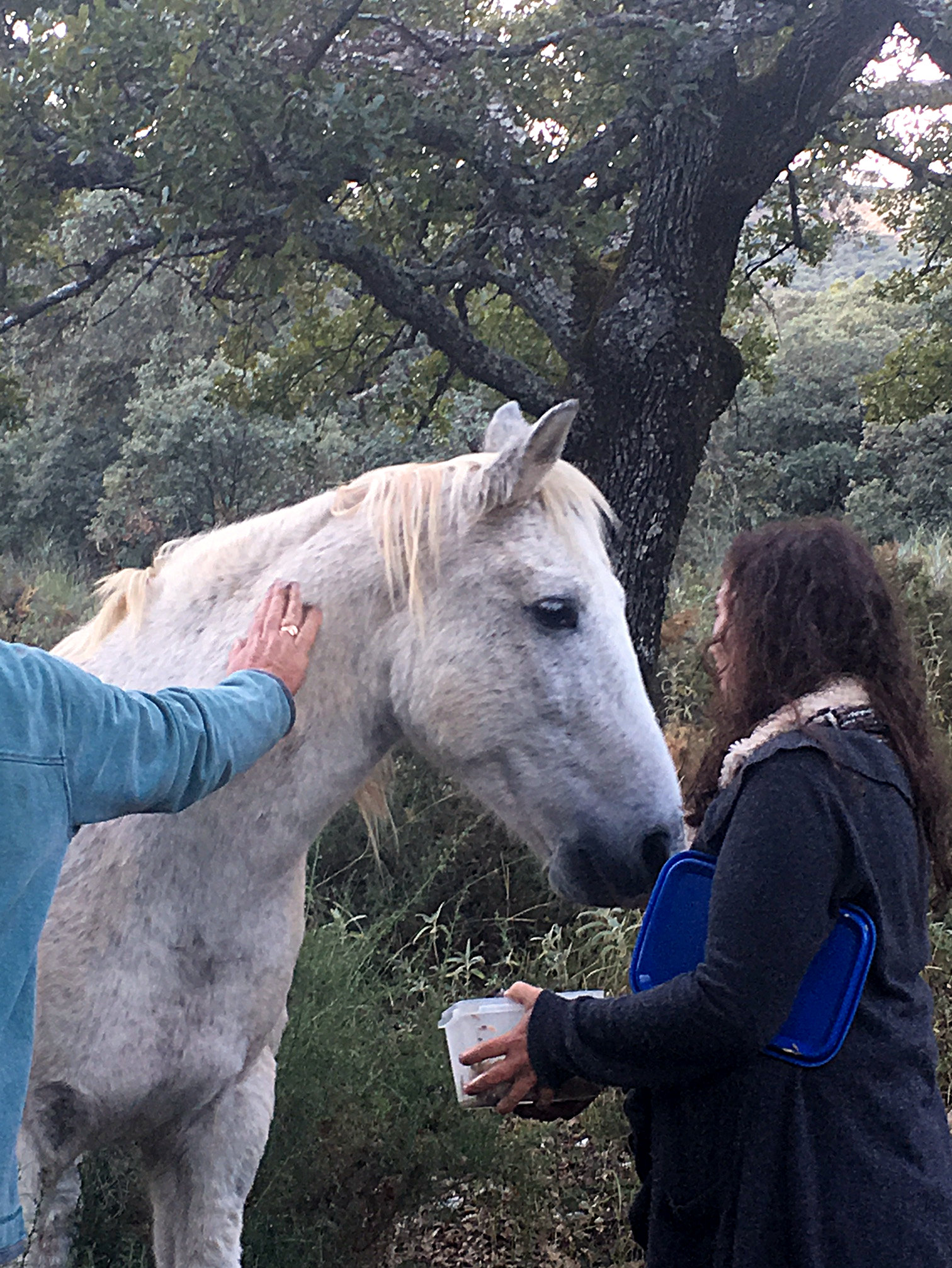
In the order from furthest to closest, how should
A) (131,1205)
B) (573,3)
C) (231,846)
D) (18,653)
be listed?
(573,3)
(131,1205)
(231,846)
(18,653)

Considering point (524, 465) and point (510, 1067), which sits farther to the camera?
point (524, 465)

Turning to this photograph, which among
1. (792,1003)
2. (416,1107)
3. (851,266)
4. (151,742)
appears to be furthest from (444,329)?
(851,266)

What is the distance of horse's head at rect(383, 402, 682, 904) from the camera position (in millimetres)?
1646

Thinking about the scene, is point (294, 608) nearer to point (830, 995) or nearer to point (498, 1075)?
point (498, 1075)

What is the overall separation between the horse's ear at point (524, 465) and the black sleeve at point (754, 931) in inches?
24.1

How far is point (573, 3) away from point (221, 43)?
8.12 feet

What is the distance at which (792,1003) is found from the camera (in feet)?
4.40

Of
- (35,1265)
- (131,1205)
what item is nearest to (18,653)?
(35,1265)

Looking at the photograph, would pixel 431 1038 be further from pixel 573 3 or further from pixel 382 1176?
pixel 573 3

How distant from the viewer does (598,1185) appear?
10.2ft

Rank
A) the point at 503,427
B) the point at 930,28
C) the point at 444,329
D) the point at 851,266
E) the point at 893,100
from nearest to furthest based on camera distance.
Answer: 1. the point at 503,427
2. the point at 444,329
3. the point at 930,28
4. the point at 893,100
5. the point at 851,266

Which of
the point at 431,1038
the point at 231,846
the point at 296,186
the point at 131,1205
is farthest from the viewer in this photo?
the point at 296,186

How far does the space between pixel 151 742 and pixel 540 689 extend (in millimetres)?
637

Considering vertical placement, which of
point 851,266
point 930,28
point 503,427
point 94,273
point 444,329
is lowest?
point 503,427
